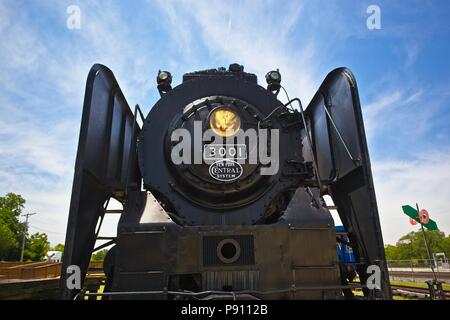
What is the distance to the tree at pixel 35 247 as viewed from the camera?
5075cm

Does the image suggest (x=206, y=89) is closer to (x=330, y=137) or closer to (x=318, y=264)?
(x=330, y=137)

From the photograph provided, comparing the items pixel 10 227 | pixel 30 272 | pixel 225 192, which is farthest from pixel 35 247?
pixel 225 192

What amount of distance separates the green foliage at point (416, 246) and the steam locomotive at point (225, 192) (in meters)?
81.1

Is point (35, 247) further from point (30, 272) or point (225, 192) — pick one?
point (225, 192)

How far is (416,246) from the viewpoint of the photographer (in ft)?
270

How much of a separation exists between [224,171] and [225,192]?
0.27 metres

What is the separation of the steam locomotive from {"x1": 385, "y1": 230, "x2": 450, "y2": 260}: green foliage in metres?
81.1

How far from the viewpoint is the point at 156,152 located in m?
4.60

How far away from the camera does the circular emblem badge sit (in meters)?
4.28

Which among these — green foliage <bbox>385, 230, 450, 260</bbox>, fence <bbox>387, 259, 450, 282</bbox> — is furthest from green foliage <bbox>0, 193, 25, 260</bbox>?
green foliage <bbox>385, 230, 450, 260</bbox>

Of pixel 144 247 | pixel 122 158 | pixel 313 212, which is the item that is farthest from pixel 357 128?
pixel 122 158

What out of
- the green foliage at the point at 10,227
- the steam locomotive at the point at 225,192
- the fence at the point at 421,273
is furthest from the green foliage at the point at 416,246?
the steam locomotive at the point at 225,192

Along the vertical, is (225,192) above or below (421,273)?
above

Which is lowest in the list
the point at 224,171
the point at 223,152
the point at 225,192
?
the point at 225,192
